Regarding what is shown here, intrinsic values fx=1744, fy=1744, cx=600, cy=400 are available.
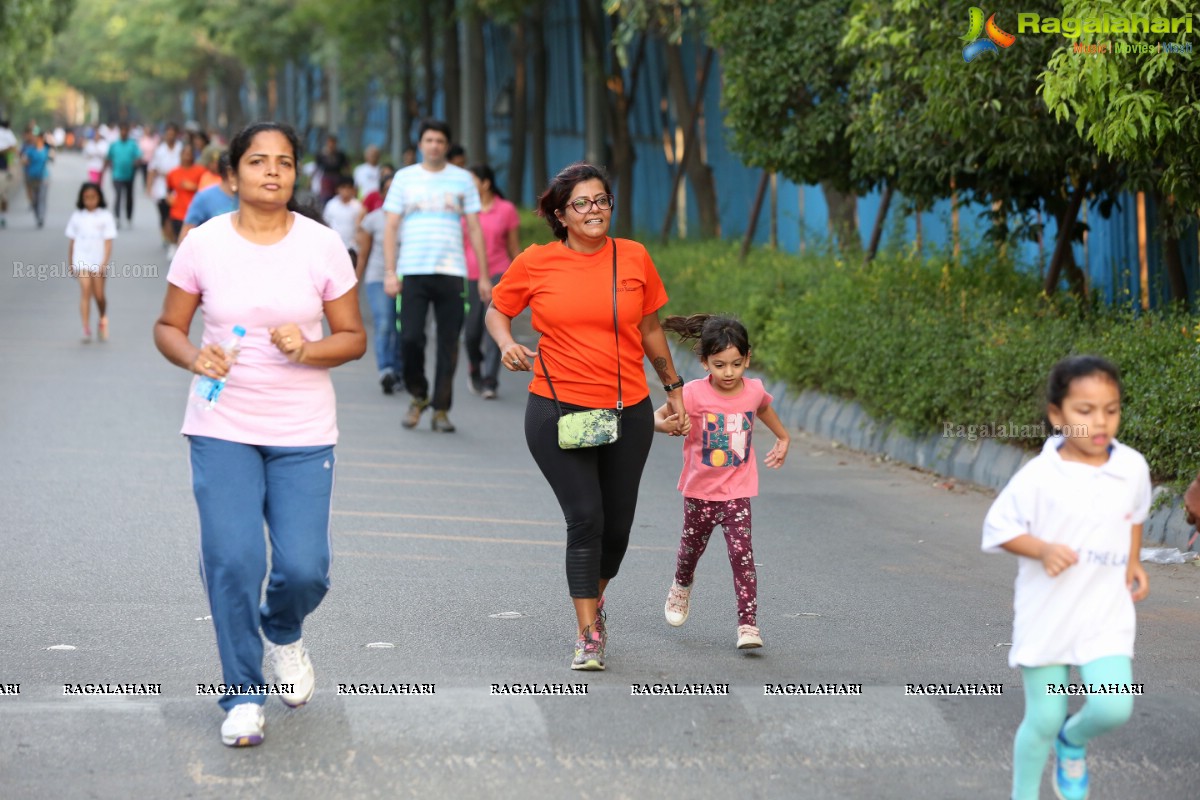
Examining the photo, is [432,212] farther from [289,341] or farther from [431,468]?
[289,341]

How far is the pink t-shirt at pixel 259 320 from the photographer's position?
4992 mm

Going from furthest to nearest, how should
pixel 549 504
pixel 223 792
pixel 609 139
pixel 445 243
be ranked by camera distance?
pixel 609 139
pixel 445 243
pixel 549 504
pixel 223 792

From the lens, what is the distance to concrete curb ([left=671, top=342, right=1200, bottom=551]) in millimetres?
8477

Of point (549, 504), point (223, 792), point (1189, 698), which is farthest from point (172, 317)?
point (549, 504)

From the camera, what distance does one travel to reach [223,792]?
4.68 meters

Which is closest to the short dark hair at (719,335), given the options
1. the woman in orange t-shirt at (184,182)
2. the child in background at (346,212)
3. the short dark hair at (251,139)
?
the short dark hair at (251,139)

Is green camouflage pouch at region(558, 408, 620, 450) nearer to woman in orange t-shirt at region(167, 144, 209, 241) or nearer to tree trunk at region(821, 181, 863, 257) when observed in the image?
tree trunk at region(821, 181, 863, 257)

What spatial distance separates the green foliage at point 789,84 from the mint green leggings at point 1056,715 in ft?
32.9

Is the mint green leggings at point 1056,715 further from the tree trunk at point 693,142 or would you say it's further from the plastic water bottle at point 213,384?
the tree trunk at point 693,142

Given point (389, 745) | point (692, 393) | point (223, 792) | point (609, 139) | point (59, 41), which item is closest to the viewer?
point (223, 792)

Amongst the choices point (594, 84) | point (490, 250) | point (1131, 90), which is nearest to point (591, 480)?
point (1131, 90)

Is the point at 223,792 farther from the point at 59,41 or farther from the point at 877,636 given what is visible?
the point at 59,41

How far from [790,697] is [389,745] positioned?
1357 millimetres

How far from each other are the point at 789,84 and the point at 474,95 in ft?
49.0
